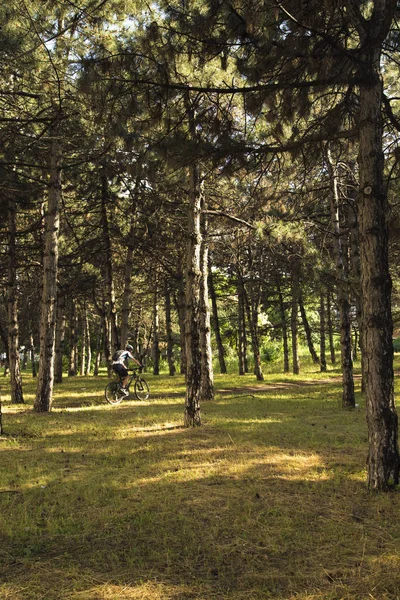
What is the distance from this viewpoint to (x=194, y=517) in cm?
500

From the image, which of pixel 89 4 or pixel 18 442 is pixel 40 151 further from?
pixel 18 442

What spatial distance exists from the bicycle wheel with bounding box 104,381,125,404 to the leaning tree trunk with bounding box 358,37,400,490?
1112 centimetres

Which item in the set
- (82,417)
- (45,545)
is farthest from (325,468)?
(82,417)

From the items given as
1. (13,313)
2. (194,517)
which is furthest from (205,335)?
(194,517)

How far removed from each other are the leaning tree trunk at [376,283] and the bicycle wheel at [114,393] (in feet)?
36.5

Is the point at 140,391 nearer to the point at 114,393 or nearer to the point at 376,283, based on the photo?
the point at 114,393

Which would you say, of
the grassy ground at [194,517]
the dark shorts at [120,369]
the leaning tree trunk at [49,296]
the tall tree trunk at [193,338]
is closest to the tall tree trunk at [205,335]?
the dark shorts at [120,369]

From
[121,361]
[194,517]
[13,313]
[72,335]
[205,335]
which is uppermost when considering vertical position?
[13,313]

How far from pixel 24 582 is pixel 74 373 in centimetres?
3009

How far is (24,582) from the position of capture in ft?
12.1

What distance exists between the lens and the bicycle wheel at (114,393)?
51.3 feet

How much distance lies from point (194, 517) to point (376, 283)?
3.46m

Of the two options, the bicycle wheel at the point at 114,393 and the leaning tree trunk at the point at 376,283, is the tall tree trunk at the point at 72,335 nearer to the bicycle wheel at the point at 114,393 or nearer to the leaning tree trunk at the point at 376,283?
the bicycle wheel at the point at 114,393

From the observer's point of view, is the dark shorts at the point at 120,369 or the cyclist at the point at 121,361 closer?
the cyclist at the point at 121,361
